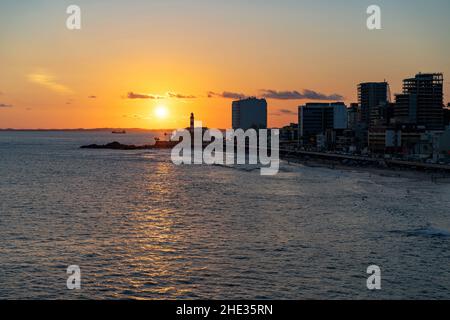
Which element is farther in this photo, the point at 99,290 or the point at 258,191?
the point at 258,191

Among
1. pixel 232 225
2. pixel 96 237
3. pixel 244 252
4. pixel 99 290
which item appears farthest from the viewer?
pixel 232 225

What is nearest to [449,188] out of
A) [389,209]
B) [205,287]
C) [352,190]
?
[352,190]

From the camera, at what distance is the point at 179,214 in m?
47.3

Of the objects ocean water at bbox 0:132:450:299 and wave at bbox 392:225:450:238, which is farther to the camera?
wave at bbox 392:225:450:238

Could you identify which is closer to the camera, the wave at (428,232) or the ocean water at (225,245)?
the ocean water at (225,245)

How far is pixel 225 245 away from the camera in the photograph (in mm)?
32781

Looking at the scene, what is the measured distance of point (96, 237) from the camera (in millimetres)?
35375

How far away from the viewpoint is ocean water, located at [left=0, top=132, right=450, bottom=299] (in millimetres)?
23922

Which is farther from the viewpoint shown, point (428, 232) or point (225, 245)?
point (428, 232)

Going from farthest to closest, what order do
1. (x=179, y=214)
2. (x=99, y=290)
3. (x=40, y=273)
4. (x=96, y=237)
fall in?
(x=179, y=214) → (x=96, y=237) → (x=40, y=273) → (x=99, y=290)

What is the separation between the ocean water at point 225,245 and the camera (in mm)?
23922

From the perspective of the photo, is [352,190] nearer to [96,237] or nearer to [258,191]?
[258,191]
